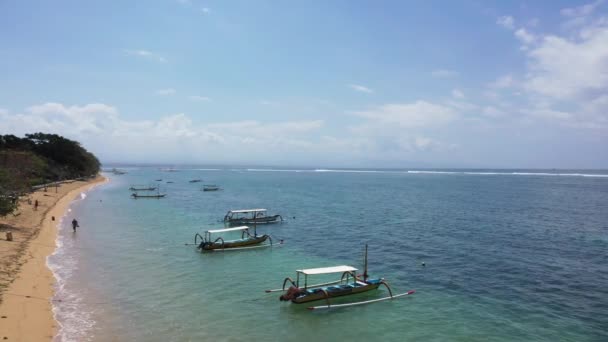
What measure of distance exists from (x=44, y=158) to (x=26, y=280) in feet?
283

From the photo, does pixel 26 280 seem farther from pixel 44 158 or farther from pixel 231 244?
pixel 44 158

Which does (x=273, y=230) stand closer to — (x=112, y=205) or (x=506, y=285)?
(x=506, y=285)

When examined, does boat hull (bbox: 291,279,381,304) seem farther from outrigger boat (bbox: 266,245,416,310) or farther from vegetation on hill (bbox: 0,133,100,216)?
vegetation on hill (bbox: 0,133,100,216)

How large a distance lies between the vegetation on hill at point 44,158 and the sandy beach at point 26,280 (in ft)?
93.1

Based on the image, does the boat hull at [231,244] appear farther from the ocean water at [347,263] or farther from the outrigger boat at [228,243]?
the ocean water at [347,263]

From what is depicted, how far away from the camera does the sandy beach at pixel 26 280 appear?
17016mm

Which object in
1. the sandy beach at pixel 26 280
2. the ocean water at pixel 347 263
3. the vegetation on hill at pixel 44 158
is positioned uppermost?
the vegetation on hill at pixel 44 158

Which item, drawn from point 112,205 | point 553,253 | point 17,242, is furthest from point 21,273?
point 112,205

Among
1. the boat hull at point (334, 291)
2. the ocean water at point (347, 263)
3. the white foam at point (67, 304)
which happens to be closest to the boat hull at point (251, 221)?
the ocean water at point (347, 263)

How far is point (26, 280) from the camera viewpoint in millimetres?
23109

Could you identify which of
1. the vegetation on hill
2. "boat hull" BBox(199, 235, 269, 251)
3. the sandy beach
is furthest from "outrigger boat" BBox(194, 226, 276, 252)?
the vegetation on hill

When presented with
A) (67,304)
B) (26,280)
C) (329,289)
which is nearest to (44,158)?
(26,280)

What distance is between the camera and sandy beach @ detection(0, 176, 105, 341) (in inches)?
670

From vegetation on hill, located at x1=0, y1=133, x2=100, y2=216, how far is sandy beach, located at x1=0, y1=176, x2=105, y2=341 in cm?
2838
